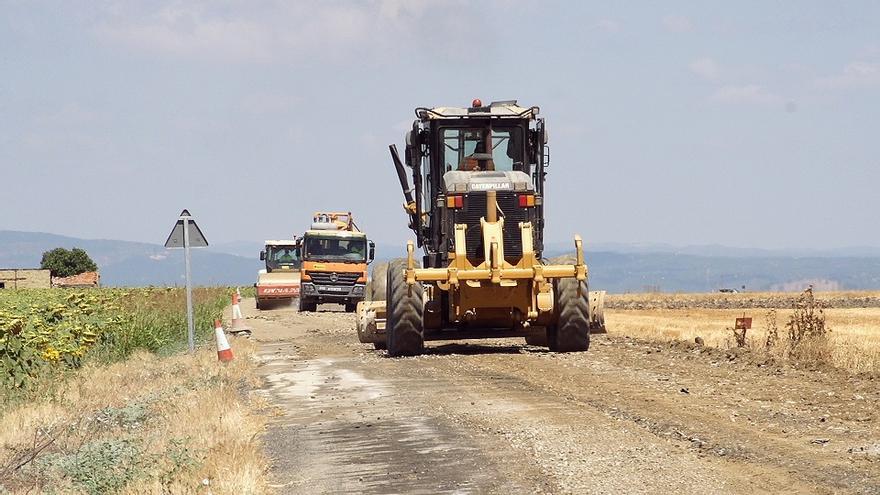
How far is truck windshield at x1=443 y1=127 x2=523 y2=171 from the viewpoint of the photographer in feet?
67.3

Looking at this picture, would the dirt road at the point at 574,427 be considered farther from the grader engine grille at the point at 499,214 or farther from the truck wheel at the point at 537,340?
the truck wheel at the point at 537,340

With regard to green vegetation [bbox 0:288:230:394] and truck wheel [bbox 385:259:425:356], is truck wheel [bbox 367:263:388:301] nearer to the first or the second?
truck wheel [bbox 385:259:425:356]

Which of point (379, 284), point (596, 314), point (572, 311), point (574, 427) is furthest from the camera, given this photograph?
point (379, 284)

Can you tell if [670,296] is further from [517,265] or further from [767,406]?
[767,406]

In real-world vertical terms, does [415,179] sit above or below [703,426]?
above

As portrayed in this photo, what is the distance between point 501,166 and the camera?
20.6 metres

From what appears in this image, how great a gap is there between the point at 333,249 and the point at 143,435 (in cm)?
3329

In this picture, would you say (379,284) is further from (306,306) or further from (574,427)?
(306,306)

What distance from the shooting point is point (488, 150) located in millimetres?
20516

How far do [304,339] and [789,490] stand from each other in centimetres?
2078

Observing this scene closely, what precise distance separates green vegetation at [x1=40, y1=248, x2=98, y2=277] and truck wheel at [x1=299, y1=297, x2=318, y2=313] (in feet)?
297

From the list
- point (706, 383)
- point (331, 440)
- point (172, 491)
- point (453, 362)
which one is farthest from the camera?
point (453, 362)

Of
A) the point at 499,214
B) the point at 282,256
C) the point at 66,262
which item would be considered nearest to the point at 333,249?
the point at 282,256

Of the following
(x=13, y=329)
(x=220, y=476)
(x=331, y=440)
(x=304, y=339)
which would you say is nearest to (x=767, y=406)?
(x=331, y=440)
